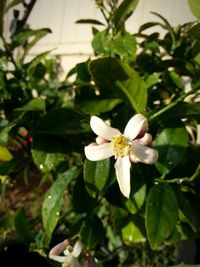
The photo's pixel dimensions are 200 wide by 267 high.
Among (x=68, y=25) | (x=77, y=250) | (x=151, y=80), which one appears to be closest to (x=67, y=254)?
(x=77, y=250)

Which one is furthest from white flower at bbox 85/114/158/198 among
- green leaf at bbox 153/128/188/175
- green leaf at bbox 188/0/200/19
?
green leaf at bbox 188/0/200/19

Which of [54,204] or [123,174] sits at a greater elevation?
[123,174]

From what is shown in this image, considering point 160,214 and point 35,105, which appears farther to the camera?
point 35,105

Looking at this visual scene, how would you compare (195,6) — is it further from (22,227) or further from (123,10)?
(22,227)

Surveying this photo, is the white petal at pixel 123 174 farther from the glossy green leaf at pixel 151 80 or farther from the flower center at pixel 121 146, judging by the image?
the glossy green leaf at pixel 151 80

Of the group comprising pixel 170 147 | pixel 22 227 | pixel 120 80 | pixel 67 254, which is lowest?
pixel 22 227

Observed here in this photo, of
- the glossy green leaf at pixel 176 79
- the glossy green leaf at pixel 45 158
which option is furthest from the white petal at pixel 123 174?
the glossy green leaf at pixel 176 79

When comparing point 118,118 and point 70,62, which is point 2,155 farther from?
point 70,62
